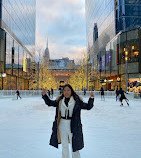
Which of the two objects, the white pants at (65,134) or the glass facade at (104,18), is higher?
the glass facade at (104,18)

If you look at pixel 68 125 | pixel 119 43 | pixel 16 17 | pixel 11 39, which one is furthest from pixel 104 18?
pixel 68 125

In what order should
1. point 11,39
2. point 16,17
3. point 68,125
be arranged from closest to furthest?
point 68,125
point 11,39
point 16,17

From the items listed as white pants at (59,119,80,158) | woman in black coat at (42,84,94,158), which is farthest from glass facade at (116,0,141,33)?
white pants at (59,119,80,158)

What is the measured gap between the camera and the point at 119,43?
3591cm

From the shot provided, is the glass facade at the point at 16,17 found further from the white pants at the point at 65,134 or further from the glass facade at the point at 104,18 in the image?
the white pants at the point at 65,134

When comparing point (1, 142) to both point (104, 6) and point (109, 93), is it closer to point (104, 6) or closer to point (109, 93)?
point (109, 93)

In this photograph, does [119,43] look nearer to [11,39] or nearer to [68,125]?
[11,39]

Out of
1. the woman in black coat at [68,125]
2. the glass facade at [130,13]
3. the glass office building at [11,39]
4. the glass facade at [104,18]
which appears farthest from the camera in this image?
the glass facade at [104,18]

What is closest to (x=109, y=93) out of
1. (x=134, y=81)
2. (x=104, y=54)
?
(x=134, y=81)

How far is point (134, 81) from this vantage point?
32.3m

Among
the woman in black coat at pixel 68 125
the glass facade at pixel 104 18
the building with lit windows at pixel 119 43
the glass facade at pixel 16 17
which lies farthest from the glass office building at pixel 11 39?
the woman in black coat at pixel 68 125

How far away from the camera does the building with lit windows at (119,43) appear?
32.7 m

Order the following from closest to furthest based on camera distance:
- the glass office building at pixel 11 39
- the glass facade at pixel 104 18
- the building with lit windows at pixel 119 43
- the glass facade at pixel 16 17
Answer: the building with lit windows at pixel 119 43, the glass office building at pixel 11 39, the glass facade at pixel 16 17, the glass facade at pixel 104 18

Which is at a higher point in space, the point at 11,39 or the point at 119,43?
the point at 11,39
